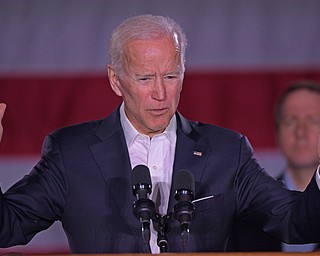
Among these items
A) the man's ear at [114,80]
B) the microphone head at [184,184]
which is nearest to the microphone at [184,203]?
the microphone head at [184,184]

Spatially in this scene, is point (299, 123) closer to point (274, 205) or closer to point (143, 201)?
point (274, 205)

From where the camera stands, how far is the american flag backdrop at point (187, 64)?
10.5ft

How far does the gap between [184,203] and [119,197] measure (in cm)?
36

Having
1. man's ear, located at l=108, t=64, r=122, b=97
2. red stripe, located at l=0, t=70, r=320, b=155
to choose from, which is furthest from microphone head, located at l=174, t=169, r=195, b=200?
red stripe, located at l=0, t=70, r=320, b=155

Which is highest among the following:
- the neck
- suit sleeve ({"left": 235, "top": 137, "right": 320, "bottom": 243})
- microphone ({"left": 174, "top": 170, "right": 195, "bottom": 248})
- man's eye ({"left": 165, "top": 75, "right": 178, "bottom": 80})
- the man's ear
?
man's eye ({"left": 165, "top": 75, "right": 178, "bottom": 80})

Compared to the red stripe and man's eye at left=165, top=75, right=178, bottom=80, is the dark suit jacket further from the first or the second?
the red stripe

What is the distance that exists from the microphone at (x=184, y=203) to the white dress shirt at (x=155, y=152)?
302 mm

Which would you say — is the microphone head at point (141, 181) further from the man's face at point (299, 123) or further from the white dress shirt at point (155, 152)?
the man's face at point (299, 123)

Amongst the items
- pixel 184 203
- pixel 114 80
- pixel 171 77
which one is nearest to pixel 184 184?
pixel 184 203

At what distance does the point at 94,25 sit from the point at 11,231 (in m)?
1.38

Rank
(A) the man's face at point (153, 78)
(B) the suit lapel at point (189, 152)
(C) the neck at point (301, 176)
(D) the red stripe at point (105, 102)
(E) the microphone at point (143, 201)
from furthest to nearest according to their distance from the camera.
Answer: (D) the red stripe at point (105, 102)
(C) the neck at point (301, 176)
(B) the suit lapel at point (189, 152)
(A) the man's face at point (153, 78)
(E) the microphone at point (143, 201)

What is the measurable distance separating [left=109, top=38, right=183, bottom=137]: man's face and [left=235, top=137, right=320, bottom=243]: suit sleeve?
9.5 inches

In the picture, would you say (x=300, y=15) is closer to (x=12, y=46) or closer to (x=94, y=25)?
(x=94, y=25)

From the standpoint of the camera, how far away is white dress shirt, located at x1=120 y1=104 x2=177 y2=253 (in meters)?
2.13
